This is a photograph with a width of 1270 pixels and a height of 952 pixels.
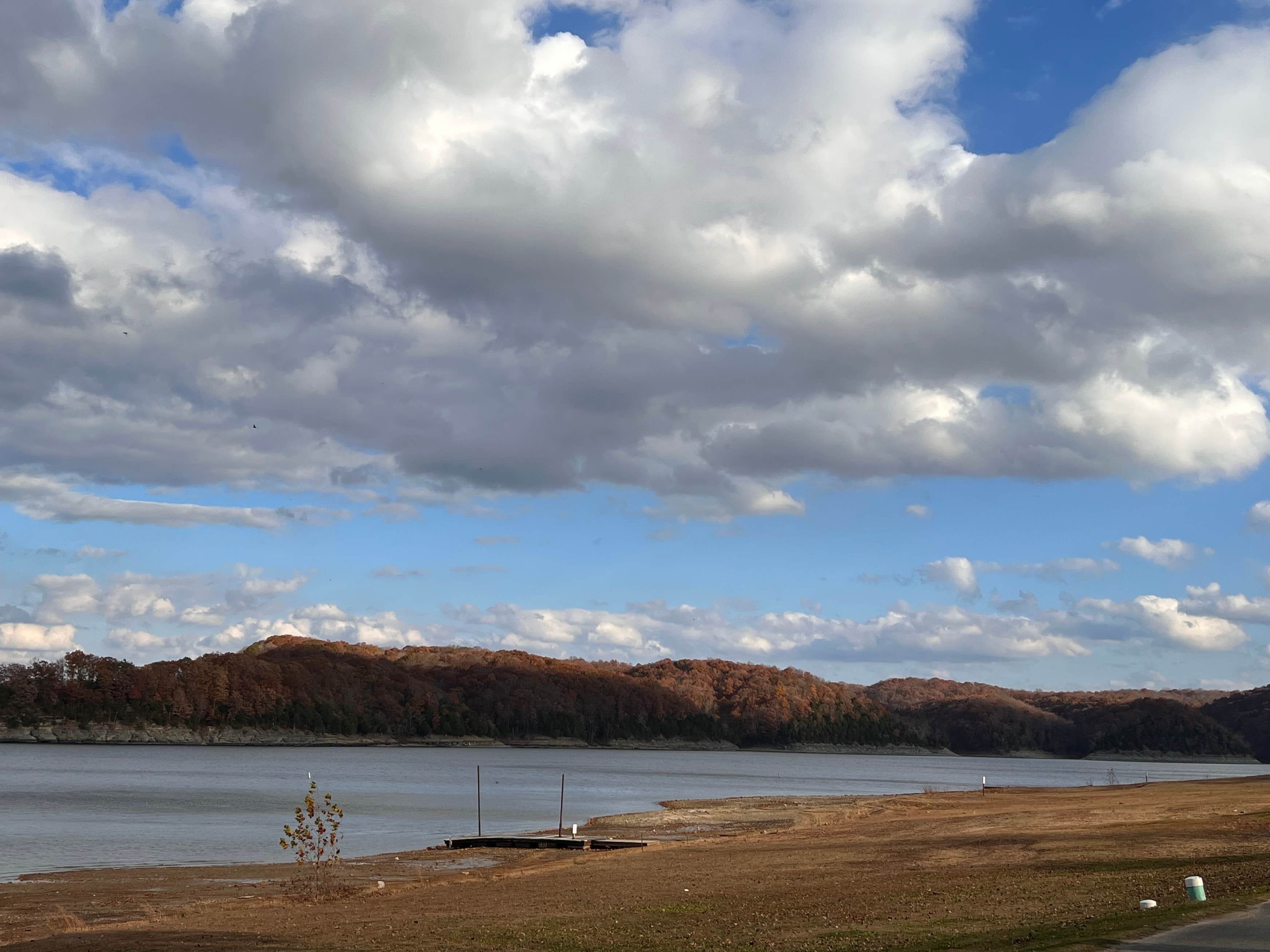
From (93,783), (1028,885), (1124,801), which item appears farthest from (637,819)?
(93,783)

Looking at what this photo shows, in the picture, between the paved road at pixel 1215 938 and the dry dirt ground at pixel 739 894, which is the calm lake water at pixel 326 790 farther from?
the paved road at pixel 1215 938

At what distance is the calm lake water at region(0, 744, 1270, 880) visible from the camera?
47.2 meters

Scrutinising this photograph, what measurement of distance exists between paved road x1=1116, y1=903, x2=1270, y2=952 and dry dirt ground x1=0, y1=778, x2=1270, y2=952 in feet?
1.39

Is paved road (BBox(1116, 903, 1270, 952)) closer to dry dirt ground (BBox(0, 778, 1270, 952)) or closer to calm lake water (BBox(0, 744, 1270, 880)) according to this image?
dry dirt ground (BBox(0, 778, 1270, 952))

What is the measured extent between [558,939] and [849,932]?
184 inches

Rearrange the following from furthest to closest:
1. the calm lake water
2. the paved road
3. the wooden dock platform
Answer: the calm lake water, the wooden dock platform, the paved road

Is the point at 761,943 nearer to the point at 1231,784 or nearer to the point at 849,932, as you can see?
the point at 849,932

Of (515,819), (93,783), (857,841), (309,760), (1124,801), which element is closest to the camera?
(857,841)

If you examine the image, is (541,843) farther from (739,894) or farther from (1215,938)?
(1215,938)

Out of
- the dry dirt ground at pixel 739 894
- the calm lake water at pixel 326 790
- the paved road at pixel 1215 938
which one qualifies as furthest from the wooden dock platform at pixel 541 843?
the paved road at pixel 1215 938

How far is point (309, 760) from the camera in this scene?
153 meters

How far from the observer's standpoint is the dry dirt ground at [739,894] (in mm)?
18281

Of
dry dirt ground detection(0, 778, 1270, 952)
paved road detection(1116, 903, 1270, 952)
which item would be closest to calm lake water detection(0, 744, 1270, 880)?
dry dirt ground detection(0, 778, 1270, 952)

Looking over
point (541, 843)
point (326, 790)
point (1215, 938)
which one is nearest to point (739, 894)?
point (1215, 938)
